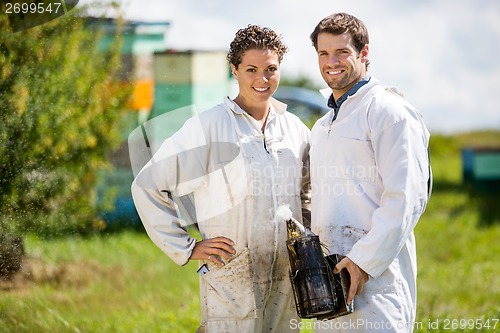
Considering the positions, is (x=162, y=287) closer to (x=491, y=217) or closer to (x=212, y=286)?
(x=212, y=286)

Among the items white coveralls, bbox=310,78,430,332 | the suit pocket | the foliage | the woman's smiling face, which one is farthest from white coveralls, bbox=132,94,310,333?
the foliage

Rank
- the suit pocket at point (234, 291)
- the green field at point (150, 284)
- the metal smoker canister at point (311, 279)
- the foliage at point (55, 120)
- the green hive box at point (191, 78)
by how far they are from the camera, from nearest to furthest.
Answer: the metal smoker canister at point (311, 279)
the suit pocket at point (234, 291)
the foliage at point (55, 120)
the green field at point (150, 284)
the green hive box at point (191, 78)

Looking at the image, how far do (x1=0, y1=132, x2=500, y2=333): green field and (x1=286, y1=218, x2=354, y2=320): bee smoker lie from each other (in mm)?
2197

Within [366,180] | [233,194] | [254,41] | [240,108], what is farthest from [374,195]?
[254,41]

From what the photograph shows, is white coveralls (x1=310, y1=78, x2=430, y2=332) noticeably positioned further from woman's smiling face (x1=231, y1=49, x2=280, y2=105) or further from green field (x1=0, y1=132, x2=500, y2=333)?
green field (x1=0, y1=132, x2=500, y2=333)

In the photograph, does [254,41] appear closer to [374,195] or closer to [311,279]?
A: [374,195]

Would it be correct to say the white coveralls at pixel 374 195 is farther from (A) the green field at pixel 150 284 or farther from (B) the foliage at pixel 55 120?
(B) the foliage at pixel 55 120

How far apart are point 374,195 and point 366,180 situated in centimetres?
8

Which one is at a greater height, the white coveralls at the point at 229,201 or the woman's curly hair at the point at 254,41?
the woman's curly hair at the point at 254,41

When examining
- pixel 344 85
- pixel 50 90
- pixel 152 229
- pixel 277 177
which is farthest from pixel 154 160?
pixel 50 90

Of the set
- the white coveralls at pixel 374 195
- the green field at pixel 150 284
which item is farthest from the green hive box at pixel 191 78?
the white coveralls at pixel 374 195

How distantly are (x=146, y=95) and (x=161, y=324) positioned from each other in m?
4.62

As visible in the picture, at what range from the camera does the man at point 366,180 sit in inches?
135

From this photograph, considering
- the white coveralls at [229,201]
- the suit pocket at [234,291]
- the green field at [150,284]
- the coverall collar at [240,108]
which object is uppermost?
the coverall collar at [240,108]
